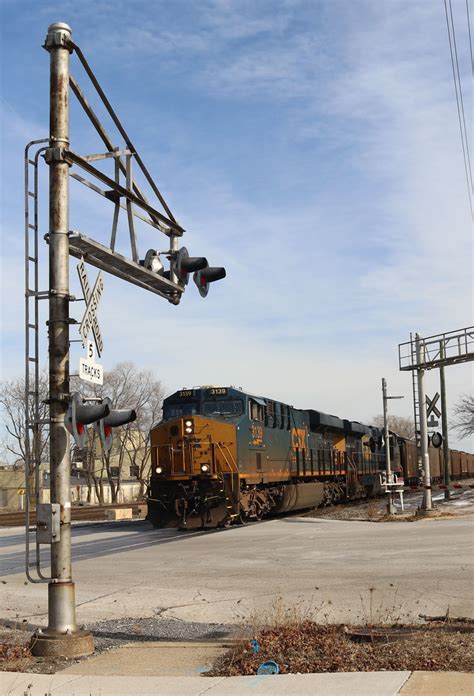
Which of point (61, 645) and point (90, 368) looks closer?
point (61, 645)

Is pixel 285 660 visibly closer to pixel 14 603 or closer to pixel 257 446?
pixel 14 603

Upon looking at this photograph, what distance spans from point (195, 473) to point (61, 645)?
45.3ft

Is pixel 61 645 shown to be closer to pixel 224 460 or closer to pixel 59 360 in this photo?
pixel 59 360

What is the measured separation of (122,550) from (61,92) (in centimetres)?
1211

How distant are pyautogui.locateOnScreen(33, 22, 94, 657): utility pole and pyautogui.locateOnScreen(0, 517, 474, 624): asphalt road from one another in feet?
7.25

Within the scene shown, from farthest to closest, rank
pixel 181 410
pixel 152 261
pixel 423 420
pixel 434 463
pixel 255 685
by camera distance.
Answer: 1. pixel 434 463
2. pixel 423 420
3. pixel 181 410
4. pixel 152 261
5. pixel 255 685

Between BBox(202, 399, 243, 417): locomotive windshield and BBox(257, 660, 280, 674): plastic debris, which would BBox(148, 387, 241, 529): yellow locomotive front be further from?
BBox(257, 660, 280, 674): plastic debris

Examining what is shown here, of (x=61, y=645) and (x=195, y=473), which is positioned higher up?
(x=195, y=473)

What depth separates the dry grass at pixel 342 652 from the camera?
22.7 ft

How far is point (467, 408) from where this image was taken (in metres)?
77.7

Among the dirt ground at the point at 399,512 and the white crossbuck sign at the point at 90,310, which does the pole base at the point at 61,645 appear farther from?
the dirt ground at the point at 399,512

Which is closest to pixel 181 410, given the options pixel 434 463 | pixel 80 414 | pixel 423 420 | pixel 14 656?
pixel 423 420

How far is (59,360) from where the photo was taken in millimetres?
8633

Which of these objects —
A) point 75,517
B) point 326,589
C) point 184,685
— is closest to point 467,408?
point 75,517
